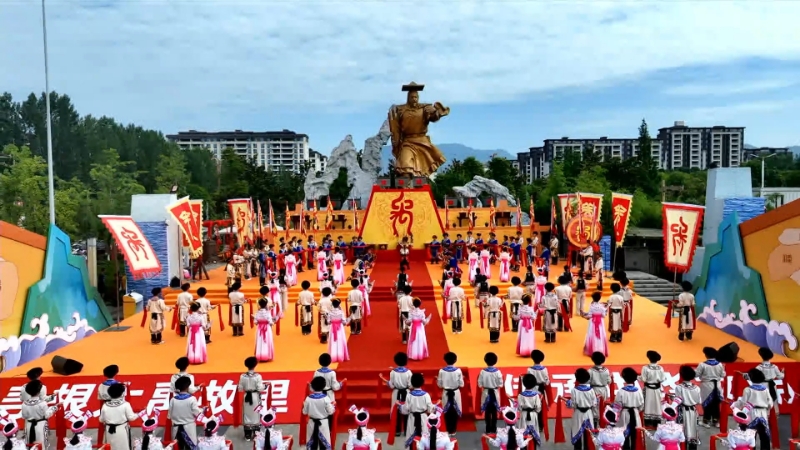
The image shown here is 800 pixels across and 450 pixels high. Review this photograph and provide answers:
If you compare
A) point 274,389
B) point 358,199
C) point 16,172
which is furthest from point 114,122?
point 274,389

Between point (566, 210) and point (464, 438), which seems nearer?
point (464, 438)

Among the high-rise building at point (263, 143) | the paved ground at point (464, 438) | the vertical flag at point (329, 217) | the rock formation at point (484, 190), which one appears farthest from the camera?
the high-rise building at point (263, 143)

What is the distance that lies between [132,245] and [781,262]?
457 inches

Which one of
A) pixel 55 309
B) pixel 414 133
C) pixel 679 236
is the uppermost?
pixel 414 133

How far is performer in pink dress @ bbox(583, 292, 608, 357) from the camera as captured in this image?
8.73 m

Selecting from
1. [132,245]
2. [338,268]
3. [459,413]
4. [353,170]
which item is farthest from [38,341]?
[353,170]

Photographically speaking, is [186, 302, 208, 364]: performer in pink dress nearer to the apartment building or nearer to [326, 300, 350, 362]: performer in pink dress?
[326, 300, 350, 362]: performer in pink dress

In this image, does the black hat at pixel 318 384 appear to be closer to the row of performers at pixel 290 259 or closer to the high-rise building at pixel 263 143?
the row of performers at pixel 290 259

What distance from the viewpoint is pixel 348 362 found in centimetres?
887

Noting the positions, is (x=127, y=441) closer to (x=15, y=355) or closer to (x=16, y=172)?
(x=15, y=355)

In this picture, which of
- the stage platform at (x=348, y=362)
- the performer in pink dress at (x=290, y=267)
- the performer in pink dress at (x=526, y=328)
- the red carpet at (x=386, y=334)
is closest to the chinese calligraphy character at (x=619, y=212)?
the stage platform at (x=348, y=362)

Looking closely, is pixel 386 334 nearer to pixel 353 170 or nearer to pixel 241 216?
pixel 241 216

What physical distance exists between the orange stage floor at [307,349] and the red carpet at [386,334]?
124 mm

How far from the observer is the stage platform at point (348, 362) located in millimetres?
7750
